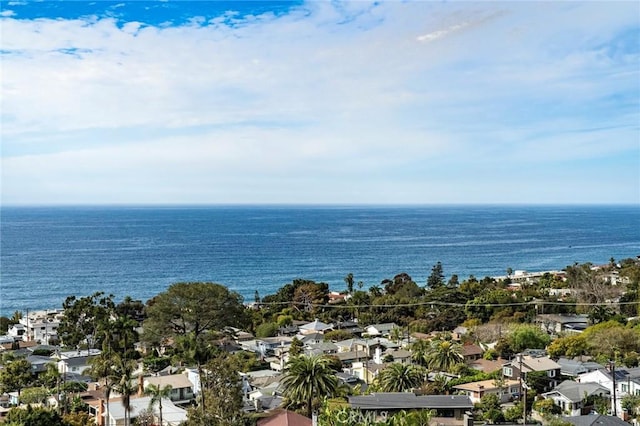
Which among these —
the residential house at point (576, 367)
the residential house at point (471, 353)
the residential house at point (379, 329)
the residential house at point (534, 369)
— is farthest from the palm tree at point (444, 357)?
the residential house at point (379, 329)

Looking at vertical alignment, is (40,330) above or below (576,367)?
below

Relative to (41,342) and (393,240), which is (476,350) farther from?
(393,240)

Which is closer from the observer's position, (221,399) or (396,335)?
(221,399)

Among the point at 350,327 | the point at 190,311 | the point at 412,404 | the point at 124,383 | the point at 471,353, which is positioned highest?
the point at 124,383

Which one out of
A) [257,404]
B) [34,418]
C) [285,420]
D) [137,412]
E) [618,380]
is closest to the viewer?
[34,418]

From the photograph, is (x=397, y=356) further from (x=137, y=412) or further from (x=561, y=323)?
(x=137, y=412)

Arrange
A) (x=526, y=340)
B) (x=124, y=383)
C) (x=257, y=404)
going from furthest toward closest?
(x=526, y=340) < (x=257, y=404) < (x=124, y=383)

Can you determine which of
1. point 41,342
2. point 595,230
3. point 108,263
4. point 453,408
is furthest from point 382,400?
point 595,230

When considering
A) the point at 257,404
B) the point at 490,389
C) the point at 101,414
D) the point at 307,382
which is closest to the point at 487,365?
the point at 490,389
